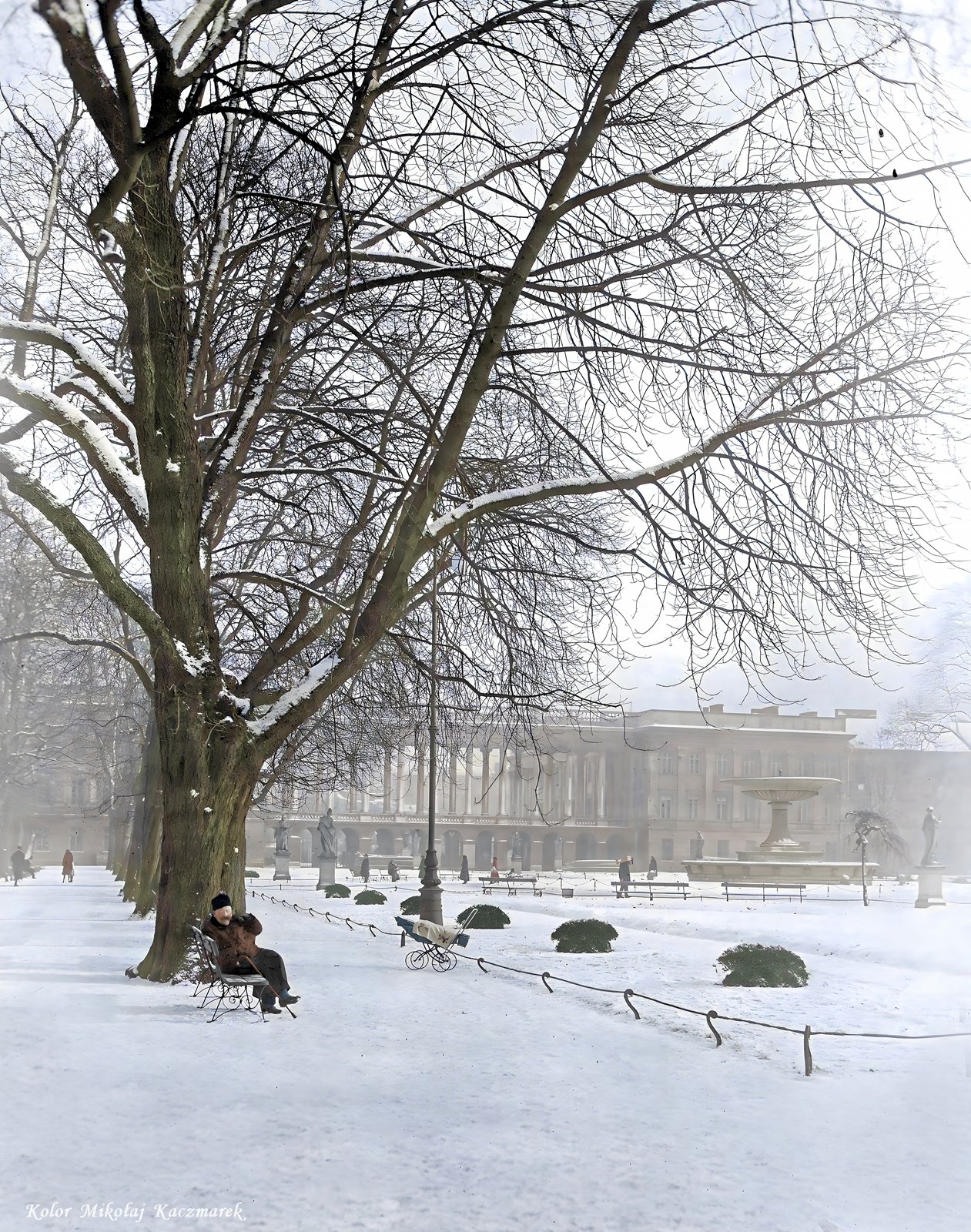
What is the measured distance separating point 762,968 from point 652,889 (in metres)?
35.9

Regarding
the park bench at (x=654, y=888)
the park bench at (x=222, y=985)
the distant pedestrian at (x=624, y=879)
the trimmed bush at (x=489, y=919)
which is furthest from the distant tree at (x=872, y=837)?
the park bench at (x=222, y=985)

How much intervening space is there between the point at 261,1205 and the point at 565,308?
7293mm

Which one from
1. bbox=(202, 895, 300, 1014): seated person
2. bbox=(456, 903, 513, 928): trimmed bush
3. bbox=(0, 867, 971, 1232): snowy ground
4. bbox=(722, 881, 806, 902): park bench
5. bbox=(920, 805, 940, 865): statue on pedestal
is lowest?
bbox=(722, 881, 806, 902): park bench

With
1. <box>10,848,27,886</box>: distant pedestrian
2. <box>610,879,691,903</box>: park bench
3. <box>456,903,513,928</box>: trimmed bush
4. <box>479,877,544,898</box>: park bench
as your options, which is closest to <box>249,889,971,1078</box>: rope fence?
<box>456,903,513,928</box>: trimmed bush

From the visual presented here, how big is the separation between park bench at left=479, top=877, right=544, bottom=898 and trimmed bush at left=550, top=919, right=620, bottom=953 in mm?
24238

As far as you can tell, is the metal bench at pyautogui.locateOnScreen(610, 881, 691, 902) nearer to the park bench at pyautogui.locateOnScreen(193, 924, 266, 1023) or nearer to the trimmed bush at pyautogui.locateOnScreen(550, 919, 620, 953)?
the trimmed bush at pyautogui.locateOnScreen(550, 919, 620, 953)

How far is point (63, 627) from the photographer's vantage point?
29312 mm

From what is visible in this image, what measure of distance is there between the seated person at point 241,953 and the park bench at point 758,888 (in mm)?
35593

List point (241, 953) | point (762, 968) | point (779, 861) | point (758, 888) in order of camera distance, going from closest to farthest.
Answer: point (241, 953) < point (762, 968) < point (758, 888) < point (779, 861)

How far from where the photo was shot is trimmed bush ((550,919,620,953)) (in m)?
22.4

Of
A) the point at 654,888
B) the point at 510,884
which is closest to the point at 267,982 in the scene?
the point at 510,884

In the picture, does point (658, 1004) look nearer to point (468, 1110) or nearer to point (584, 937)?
point (468, 1110)

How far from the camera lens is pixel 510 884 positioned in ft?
182

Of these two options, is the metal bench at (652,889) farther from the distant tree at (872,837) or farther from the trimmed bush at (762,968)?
the trimmed bush at (762,968)
